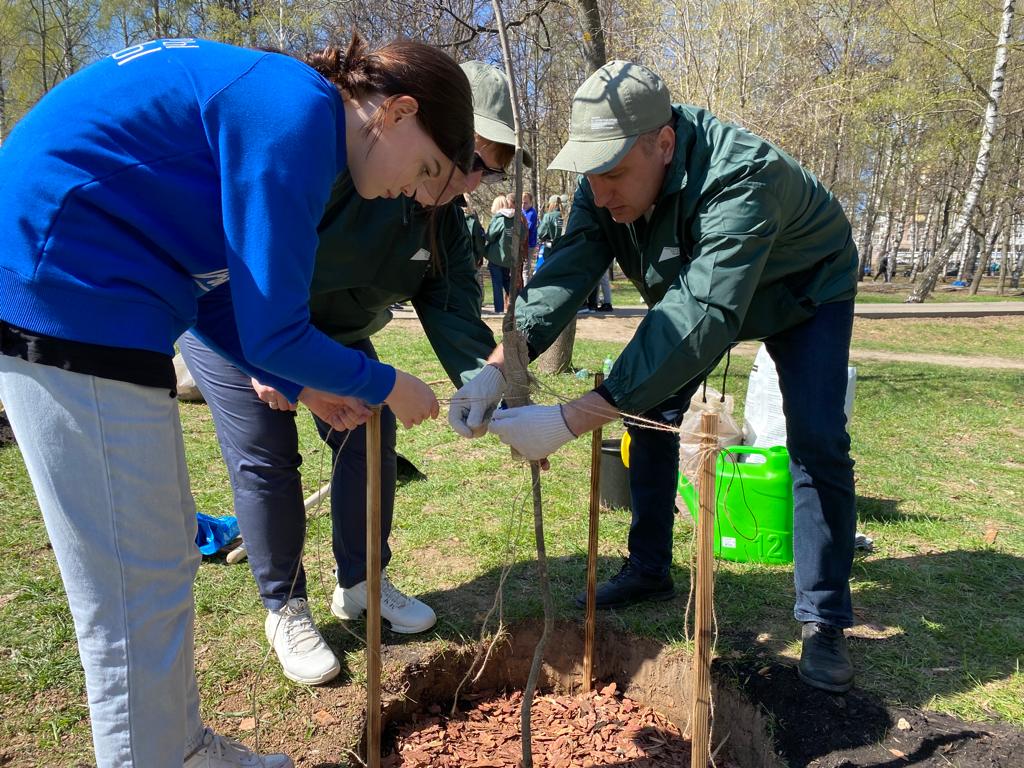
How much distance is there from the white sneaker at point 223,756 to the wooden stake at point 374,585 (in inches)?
9.9

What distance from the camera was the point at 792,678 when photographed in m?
2.39

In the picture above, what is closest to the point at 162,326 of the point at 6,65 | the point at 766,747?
the point at 766,747

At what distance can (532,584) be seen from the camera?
3020mm

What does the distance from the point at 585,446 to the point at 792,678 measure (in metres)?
2.67

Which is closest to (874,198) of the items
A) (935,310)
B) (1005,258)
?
(1005,258)

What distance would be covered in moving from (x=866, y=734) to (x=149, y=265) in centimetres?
219

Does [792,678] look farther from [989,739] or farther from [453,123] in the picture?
[453,123]

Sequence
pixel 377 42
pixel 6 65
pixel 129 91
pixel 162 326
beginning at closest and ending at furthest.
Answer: pixel 129 91, pixel 162 326, pixel 377 42, pixel 6 65

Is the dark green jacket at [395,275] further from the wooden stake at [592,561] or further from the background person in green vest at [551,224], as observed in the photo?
the background person in green vest at [551,224]

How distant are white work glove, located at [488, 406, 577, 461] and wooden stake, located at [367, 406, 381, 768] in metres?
0.32

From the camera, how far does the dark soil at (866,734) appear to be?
2074mm

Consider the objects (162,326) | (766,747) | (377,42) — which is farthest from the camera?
(766,747)

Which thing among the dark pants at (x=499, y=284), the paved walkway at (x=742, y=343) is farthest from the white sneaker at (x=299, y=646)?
the dark pants at (x=499, y=284)

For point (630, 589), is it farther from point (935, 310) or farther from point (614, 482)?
point (935, 310)
